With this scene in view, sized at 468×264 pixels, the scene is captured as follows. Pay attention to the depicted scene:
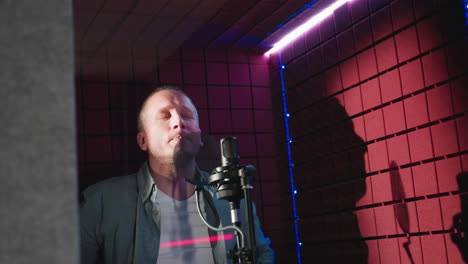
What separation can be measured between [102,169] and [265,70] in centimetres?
231

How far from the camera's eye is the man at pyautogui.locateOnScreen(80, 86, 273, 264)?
217cm

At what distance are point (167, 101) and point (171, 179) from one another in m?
0.37

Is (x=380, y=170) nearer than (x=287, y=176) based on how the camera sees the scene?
Yes

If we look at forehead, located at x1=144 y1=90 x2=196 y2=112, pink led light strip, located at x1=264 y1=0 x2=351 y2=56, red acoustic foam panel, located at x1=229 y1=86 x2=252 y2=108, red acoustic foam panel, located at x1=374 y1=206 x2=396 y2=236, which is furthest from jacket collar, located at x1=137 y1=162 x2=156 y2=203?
red acoustic foam panel, located at x1=229 y1=86 x2=252 y2=108

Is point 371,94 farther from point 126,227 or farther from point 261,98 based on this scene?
point 126,227

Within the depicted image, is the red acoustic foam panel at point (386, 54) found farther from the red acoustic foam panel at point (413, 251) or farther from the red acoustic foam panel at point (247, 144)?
the red acoustic foam panel at point (247, 144)

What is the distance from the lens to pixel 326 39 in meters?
5.49

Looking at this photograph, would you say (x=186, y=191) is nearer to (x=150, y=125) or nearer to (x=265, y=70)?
(x=150, y=125)

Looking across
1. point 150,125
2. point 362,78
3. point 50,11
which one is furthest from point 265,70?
point 50,11

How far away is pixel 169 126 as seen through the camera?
2355 millimetres

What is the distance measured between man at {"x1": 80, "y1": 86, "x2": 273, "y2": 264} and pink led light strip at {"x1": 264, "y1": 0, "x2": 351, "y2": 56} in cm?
333

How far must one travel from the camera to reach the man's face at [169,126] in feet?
7.50

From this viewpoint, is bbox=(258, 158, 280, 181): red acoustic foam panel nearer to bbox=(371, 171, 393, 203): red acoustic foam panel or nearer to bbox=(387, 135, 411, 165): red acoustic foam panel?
bbox=(371, 171, 393, 203): red acoustic foam panel

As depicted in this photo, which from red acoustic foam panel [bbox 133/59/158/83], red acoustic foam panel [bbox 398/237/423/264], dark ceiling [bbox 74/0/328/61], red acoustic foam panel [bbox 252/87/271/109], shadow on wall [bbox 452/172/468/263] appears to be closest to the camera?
shadow on wall [bbox 452/172/468/263]
